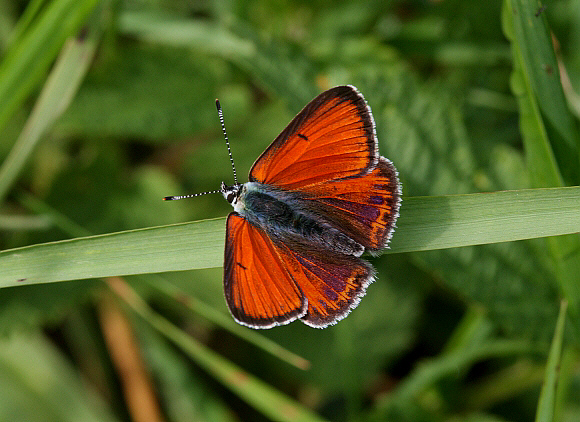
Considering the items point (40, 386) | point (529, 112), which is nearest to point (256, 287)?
point (529, 112)

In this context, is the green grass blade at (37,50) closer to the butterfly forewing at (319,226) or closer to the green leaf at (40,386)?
the butterfly forewing at (319,226)

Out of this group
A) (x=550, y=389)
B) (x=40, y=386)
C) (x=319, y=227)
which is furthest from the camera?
(x=40, y=386)

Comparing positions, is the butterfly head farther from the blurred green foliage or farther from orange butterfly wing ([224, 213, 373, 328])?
the blurred green foliage

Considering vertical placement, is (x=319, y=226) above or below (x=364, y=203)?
below

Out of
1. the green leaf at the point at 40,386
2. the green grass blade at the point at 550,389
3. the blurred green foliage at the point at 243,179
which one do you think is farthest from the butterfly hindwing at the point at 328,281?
the green leaf at the point at 40,386

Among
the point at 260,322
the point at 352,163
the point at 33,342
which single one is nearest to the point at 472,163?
the point at 352,163

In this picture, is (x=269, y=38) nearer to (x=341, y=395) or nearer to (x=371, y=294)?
(x=371, y=294)

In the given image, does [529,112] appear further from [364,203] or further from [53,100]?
[53,100]
